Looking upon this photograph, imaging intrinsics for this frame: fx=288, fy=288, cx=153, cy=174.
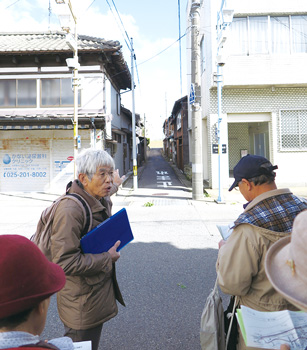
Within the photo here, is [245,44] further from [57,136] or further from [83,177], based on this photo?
[83,177]

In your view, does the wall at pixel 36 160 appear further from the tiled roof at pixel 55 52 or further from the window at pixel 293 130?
the window at pixel 293 130

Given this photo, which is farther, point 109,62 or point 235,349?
point 109,62

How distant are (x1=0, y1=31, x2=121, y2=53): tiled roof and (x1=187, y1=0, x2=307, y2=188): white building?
17.9ft

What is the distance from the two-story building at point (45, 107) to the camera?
1491cm

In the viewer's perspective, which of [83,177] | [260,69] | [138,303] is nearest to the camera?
[83,177]

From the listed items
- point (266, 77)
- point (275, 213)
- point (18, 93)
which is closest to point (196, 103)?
point (266, 77)

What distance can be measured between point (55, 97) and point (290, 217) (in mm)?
15624

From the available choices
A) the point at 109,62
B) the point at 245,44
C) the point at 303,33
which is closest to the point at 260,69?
the point at 245,44

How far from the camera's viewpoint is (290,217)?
1.66 meters

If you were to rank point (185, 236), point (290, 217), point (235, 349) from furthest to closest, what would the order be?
point (185, 236) → point (235, 349) → point (290, 217)

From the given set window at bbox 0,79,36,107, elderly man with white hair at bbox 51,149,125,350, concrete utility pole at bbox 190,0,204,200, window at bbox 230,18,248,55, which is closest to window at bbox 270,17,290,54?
window at bbox 230,18,248,55

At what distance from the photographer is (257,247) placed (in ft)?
5.28

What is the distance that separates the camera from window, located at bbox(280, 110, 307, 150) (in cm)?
1464

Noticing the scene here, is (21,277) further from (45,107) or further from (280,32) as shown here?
(280,32)
